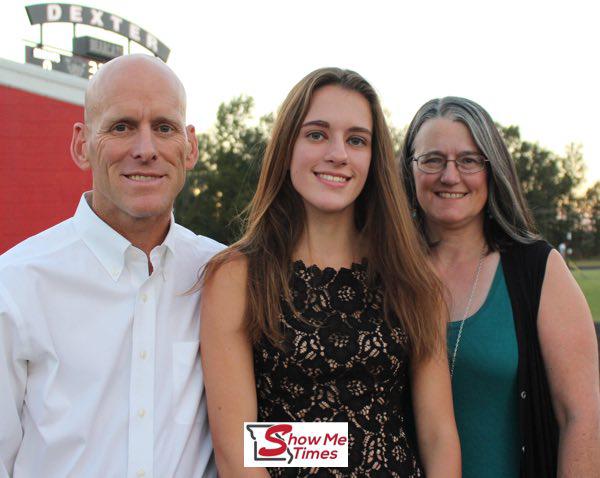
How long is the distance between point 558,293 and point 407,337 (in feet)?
2.03

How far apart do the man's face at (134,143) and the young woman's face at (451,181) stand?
108 centimetres

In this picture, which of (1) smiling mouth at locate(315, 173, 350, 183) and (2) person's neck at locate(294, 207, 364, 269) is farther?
(2) person's neck at locate(294, 207, 364, 269)

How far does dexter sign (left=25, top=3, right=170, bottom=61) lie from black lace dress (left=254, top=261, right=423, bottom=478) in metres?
20.0

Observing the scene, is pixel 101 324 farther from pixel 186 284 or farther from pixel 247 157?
pixel 247 157

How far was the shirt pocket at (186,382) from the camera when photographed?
2.07m

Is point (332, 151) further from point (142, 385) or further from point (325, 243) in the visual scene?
point (142, 385)

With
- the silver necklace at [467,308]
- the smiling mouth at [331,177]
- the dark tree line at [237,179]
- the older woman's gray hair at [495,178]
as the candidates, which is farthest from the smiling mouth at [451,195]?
the dark tree line at [237,179]

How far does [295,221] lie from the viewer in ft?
7.95

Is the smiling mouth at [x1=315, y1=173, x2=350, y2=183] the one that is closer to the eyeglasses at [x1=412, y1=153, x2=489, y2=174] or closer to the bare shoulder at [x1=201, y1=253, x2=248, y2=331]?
the bare shoulder at [x1=201, y1=253, x2=248, y2=331]

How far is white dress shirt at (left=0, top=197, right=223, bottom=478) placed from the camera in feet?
6.34

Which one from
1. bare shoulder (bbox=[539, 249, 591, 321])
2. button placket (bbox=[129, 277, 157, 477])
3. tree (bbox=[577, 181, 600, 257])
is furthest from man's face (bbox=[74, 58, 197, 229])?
tree (bbox=[577, 181, 600, 257])

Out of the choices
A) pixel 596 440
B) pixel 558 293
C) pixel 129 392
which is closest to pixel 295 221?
pixel 129 392

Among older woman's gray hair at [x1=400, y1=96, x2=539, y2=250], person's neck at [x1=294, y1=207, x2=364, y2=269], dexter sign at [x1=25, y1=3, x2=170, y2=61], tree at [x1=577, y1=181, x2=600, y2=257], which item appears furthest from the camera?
tree at [x1=577, y1=181, x2=600, y2=257]

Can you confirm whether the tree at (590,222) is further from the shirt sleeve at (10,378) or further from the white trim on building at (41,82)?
the shirt sleeve at (10,378)
